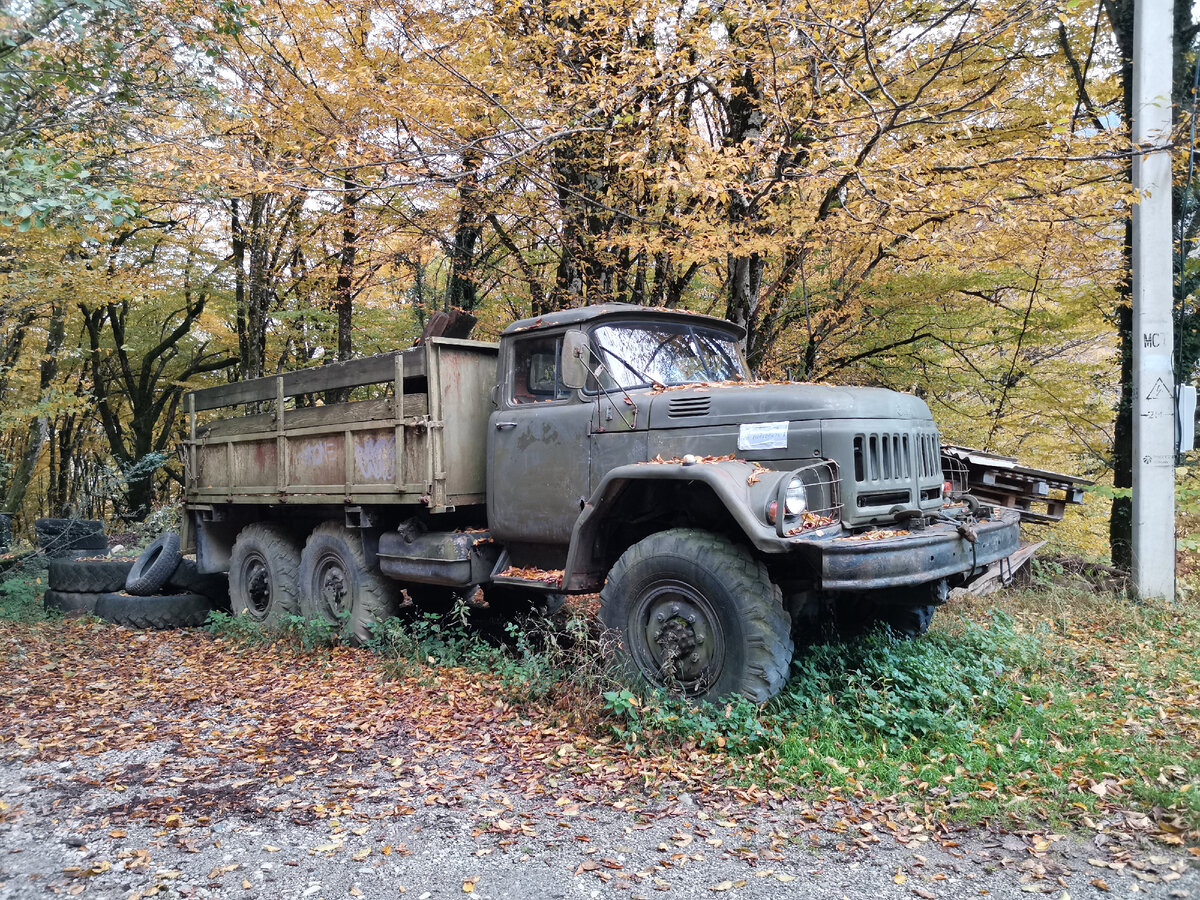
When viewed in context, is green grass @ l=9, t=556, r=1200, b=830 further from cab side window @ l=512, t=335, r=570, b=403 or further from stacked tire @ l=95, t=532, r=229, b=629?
stacked tire @ l=95, t=532, r=229, b=629

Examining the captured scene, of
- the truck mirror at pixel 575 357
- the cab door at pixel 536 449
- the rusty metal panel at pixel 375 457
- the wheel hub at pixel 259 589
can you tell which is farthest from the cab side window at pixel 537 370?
the wheel hub at pixel 259 589

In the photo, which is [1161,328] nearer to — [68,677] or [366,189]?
[366,189]

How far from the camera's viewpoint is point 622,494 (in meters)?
5.31

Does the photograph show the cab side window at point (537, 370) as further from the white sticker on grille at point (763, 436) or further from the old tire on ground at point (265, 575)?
the old tire on ground at point (265, 575)

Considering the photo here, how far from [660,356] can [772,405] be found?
3.96 ft

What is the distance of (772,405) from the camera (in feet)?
16.4

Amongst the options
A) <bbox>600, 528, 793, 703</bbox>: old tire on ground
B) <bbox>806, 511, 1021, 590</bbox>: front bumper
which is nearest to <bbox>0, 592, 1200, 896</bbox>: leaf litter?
<bbox>600, 528, 793, 703</bbox>: old tire on ground

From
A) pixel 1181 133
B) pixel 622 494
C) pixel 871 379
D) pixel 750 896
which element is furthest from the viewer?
pixel 871 379

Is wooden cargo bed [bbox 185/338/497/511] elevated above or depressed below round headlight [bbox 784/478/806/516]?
above

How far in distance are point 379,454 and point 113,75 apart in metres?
4.19

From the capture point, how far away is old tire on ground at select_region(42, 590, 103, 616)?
8969 mm

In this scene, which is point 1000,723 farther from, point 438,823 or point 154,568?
point 154,568

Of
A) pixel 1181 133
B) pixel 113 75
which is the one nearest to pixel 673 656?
pixel 113 75

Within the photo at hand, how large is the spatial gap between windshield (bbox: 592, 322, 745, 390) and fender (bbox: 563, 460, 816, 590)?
2.60ft
